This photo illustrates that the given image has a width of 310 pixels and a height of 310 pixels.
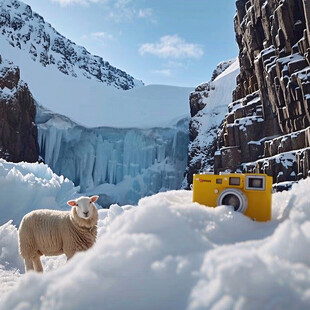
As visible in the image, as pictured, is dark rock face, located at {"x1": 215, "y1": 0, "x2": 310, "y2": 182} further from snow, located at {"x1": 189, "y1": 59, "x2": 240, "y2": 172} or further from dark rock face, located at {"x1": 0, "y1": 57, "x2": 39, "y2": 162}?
dark rock face, located at {"x1": 0, "y1": 57, "x2": 39, "y2": 162}

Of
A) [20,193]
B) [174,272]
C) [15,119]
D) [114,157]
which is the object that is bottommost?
[20,193]

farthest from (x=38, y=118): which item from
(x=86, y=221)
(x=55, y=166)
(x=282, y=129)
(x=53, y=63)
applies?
(x=86, y=221)

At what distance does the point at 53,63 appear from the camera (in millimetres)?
73250

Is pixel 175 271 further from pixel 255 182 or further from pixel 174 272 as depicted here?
pixel 255 182

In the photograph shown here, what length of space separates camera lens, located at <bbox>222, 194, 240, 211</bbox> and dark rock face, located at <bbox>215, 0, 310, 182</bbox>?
21.5m

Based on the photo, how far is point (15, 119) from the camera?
44031 mm

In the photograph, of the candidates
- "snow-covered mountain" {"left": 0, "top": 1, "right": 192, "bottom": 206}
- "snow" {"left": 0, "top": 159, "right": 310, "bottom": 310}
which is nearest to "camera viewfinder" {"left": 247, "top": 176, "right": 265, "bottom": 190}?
"snow" {"left": 0, "top": 159, "right": 310, "bottom": 310}

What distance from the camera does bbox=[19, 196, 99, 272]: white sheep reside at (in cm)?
648

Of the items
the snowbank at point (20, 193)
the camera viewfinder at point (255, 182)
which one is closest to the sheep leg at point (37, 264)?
the camera viewfinder at point (255, 182)

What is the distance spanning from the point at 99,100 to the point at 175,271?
5555 centimetres

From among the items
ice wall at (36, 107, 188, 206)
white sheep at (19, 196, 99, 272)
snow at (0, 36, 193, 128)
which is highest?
snow at (0, 36, 193, 128)

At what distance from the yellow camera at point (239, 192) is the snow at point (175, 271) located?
0.72 meters

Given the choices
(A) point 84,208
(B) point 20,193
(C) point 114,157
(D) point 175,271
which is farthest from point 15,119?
(D) point 175,271

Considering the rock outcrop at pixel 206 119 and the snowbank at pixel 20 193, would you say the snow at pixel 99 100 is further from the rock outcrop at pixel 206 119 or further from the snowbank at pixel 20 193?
the snowbank at pixel 20 193
